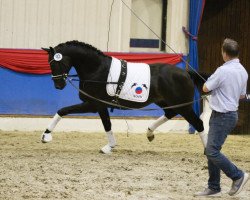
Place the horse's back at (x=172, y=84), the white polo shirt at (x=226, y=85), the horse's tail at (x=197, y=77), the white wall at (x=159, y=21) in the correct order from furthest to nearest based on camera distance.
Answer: the white wall at (x=159, y=21)
the horse's tail at (x=197, y=77)
the horse's back at (x=172, y=84)
the white polo shirt at (x=226, y=85)

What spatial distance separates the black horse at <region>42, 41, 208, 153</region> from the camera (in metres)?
9.34

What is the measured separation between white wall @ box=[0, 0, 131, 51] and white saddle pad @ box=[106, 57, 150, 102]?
121 inches

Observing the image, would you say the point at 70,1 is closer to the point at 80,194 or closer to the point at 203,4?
the point at 203,4

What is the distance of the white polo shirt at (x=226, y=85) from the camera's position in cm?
643

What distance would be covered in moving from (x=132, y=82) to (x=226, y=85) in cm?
309

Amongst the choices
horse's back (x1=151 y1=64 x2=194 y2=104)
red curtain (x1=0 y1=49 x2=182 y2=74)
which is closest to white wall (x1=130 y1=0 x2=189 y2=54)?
red curtain (x1=0 y1=49 x2=182 y2=74)

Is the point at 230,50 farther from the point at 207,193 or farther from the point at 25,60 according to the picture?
the point at 25,60

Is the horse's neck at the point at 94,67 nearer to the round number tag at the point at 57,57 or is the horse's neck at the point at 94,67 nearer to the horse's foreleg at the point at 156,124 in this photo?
Result: the round number tag at the point at 57,57

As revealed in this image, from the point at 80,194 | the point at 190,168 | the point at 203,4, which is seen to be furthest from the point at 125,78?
the point at 203,4

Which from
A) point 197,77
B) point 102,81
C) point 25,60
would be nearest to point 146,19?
point 25,60

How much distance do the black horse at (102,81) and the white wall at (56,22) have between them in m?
2.91

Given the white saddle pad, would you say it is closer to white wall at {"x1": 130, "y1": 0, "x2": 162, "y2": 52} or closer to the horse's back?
the horse's back

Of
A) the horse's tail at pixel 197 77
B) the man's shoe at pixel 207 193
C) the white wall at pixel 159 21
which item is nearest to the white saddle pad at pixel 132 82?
the horse's tail at pixel 197 77

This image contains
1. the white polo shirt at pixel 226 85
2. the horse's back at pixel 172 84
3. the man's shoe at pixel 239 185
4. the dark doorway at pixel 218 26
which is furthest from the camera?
the dark doorway at pixel 218 26
